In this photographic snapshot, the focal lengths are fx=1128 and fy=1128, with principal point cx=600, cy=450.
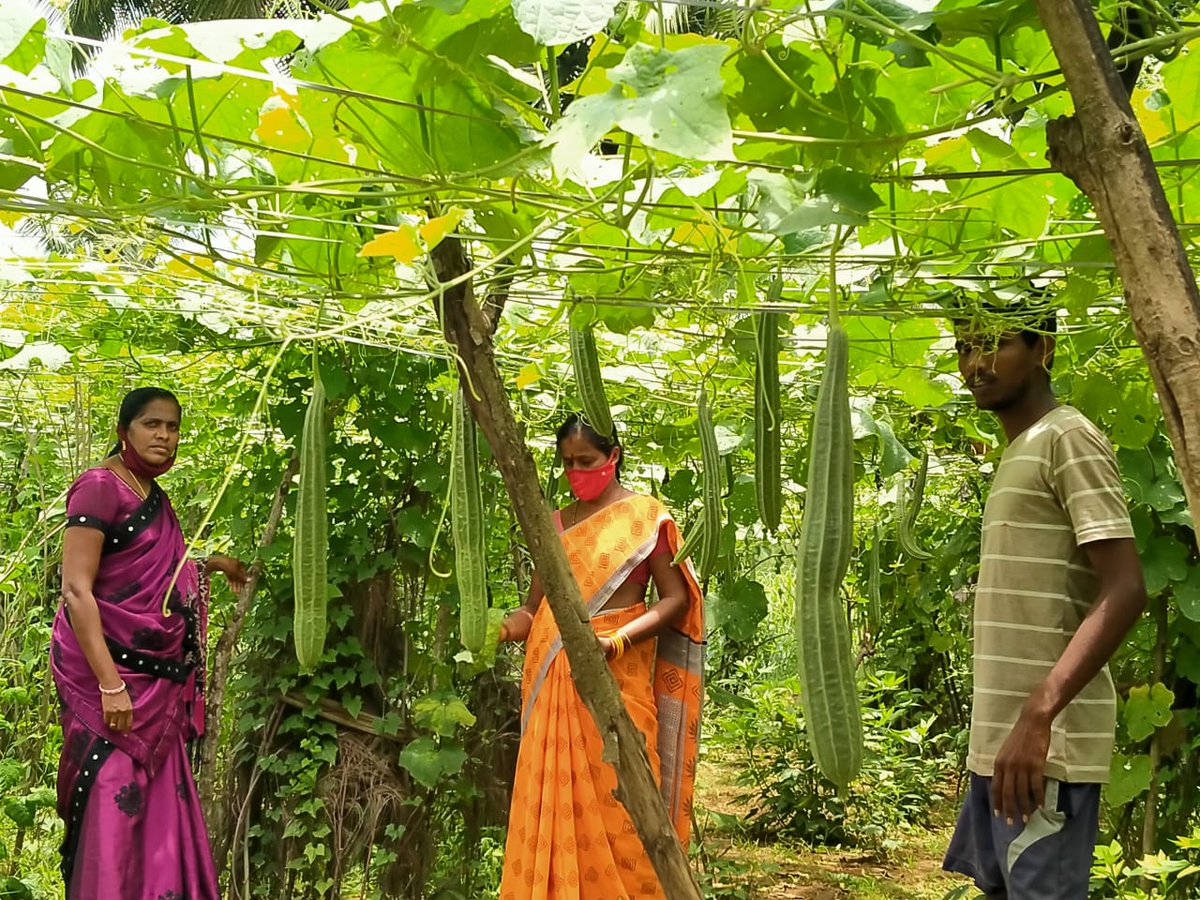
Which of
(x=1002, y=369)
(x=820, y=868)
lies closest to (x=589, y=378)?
(x=1002, y=369)

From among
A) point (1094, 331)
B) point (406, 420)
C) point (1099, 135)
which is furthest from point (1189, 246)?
point (406, 420)

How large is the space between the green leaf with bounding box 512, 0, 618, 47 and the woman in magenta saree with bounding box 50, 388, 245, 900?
248cm

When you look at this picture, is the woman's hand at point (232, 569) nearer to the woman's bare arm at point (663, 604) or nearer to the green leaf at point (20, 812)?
the green leaf at point (20, 812)

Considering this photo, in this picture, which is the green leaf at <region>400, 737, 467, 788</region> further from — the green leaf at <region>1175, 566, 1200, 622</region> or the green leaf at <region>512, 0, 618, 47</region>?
the green leaf at <region>512, 0, 618, 47</region>

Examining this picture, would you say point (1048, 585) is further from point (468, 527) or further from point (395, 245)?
point (395, 245)

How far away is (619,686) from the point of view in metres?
3.26

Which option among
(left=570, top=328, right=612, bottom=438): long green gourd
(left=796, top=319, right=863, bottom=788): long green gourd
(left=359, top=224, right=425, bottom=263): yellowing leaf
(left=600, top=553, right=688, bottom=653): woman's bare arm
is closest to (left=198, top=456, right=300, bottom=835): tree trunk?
(left=600, top=553, right=688, bottom=653): woman's bare arm

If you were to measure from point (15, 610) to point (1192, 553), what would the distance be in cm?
530

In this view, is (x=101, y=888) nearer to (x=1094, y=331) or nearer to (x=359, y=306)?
(x=359, y=306)

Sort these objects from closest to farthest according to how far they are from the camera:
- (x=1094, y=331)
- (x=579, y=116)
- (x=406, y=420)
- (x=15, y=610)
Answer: (x=579, y=116) → (x=1094, y=331) → (x=406, y=420) → (x=15, y=610)

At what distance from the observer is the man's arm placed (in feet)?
6.89

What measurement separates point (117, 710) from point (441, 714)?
1096mm

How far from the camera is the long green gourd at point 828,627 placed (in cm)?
120

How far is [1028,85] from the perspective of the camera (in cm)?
163
